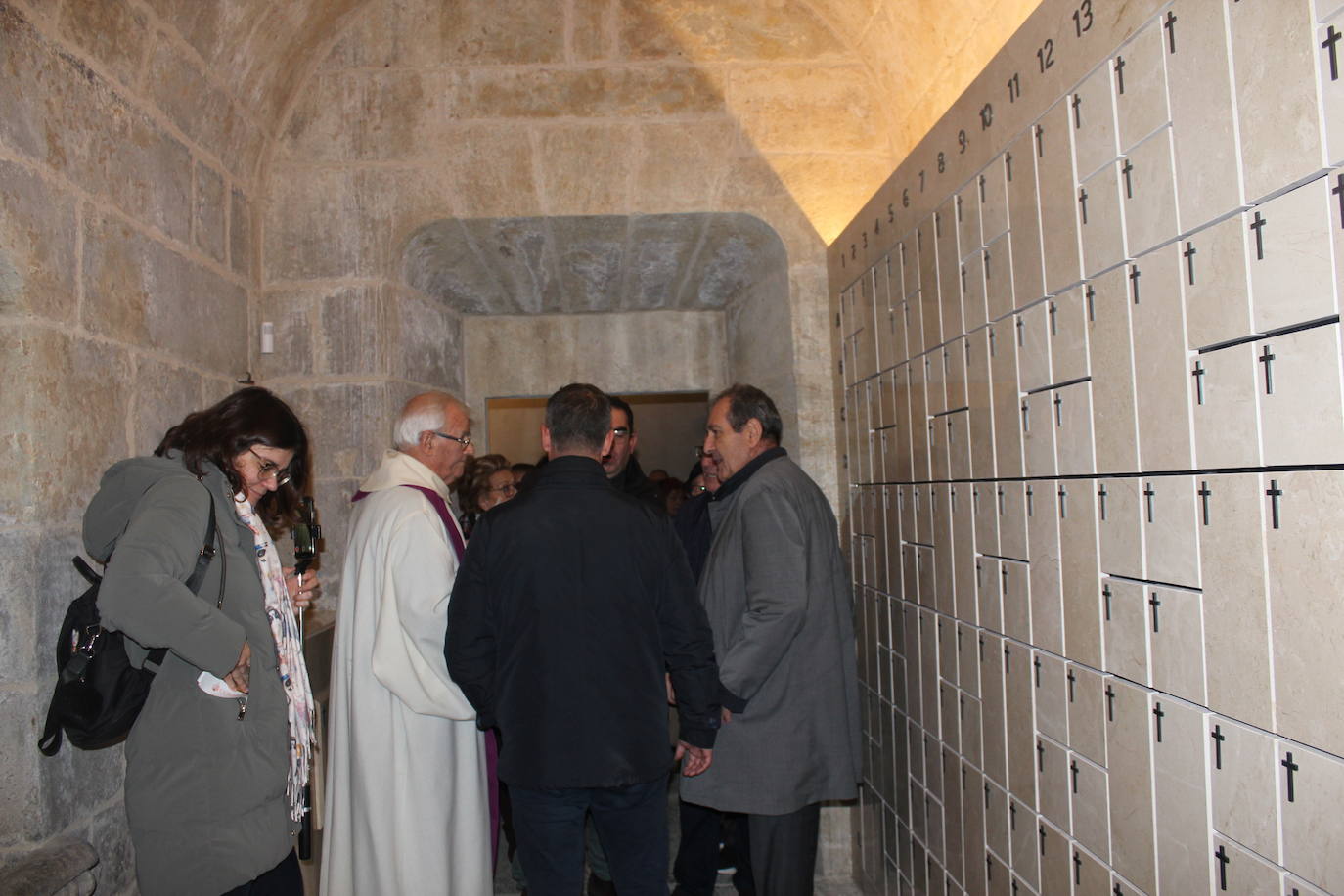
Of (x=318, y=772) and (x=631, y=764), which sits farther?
(x=318, y=772)

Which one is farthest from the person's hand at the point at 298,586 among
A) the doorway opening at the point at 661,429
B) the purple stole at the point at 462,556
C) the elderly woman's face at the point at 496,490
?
the doorway opening at the point at 661,429

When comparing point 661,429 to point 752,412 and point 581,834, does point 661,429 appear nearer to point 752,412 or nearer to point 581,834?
point 752,412

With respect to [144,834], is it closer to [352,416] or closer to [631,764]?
[631,764]

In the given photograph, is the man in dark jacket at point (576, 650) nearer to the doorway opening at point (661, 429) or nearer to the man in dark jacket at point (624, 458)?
the man in dark jacket at point (624, 458)

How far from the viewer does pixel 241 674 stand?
2021 millimetres

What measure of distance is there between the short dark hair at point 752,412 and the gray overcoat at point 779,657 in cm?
18

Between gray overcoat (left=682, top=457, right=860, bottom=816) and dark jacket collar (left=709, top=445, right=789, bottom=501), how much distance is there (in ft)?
0.06

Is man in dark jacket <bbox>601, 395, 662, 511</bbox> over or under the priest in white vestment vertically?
over

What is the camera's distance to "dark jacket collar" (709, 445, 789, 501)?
9.33 feet

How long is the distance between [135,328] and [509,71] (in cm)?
193

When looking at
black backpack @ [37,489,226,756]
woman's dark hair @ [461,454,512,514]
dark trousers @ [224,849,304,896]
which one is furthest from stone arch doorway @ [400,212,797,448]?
dark trousers @ [224,849,304,896]

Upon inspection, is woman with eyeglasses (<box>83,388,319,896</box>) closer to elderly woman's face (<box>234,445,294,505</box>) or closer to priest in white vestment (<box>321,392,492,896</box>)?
elderly woman's face (<box>234,445,294,505</box>)

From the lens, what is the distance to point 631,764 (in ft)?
7.34

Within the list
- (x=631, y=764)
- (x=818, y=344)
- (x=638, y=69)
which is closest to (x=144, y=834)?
(x=631, y=764)
